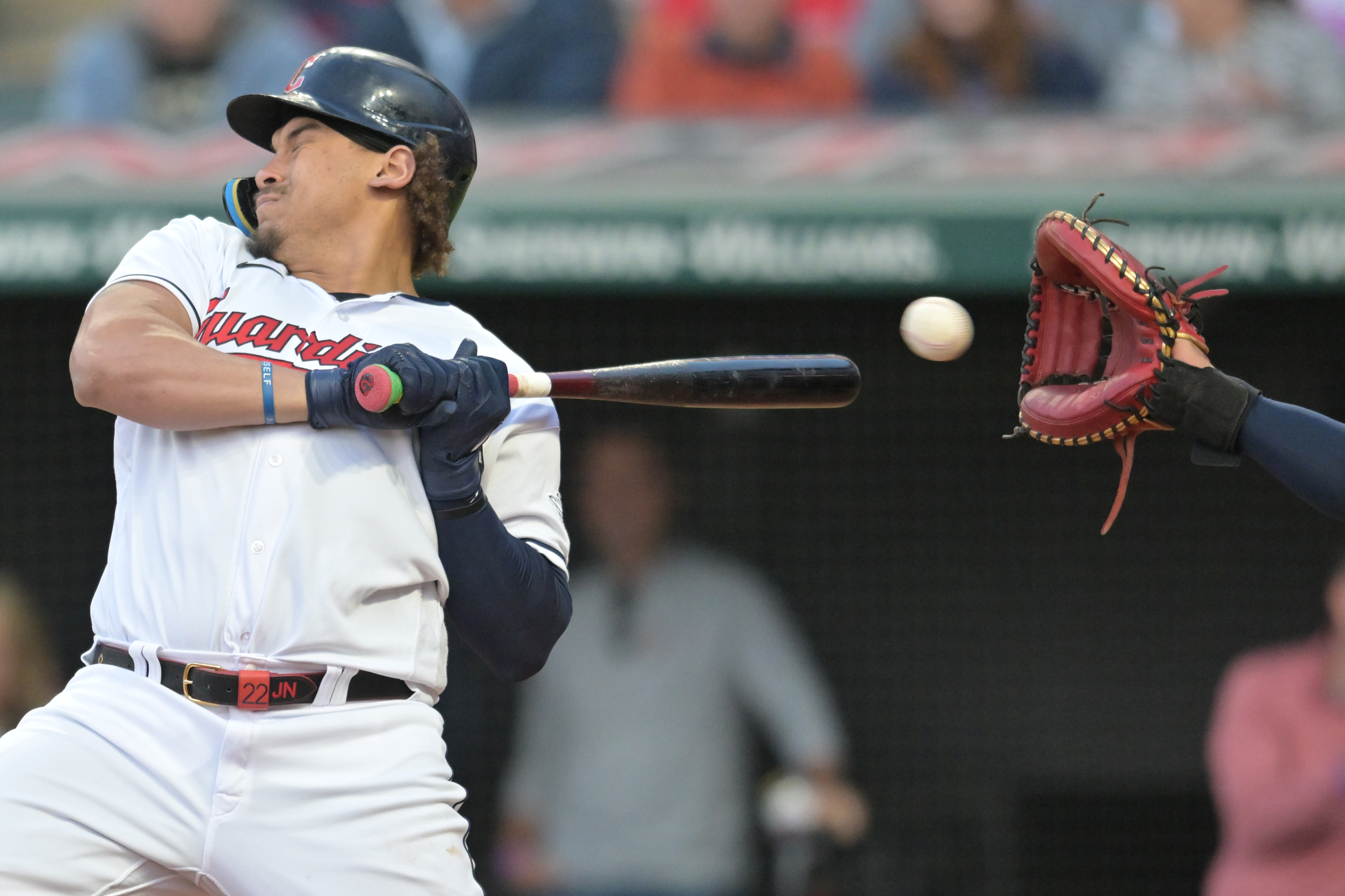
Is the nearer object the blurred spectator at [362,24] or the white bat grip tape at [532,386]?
the white bat grip tape at [532,386]

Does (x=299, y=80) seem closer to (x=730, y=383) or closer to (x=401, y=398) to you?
(x=401, y=398)

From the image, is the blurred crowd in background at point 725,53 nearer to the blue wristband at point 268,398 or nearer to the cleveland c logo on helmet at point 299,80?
the cleveland c logo on helmet at point 299,80

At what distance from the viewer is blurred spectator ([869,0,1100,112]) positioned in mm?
4766

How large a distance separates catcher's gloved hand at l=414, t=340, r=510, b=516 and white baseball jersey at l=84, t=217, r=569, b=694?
0.14ft

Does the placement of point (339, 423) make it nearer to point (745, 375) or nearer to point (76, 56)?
point (745, 375)

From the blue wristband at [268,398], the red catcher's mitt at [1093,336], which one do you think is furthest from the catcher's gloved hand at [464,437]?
the red catcher's mitt at [1093,336]

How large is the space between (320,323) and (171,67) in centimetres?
297

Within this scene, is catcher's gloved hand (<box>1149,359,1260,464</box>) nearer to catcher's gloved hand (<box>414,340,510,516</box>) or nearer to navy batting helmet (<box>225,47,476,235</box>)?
catcher's gloved hand (<box>414,340,510,516</box>)

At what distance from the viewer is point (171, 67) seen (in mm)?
4703

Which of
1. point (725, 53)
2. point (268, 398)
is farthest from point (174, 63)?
point (268, 398)

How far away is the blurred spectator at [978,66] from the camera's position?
4766 mm

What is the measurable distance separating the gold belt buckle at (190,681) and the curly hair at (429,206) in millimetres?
734

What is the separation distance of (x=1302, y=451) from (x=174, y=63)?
3722mm

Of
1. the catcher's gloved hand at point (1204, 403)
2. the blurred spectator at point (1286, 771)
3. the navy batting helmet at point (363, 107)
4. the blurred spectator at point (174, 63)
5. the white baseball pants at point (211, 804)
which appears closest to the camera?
the white baseball pants at point (211, 804)
